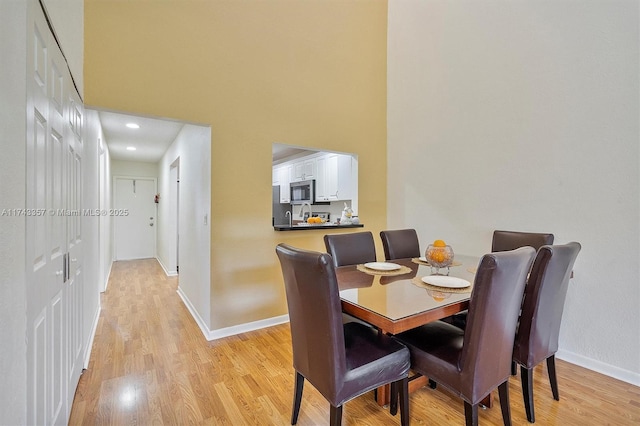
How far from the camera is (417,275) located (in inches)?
75.5

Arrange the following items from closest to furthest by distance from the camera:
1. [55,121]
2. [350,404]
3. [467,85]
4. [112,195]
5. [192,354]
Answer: [55,121], [350,404], [192,354], [467,85], [112,195]

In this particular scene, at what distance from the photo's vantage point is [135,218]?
6559 millimetres

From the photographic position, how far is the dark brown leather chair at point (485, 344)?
4.10 ft

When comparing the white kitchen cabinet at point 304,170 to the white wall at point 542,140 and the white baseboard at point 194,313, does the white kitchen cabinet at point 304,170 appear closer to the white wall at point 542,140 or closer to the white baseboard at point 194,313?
the white wall at point 542,140

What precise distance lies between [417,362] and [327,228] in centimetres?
193

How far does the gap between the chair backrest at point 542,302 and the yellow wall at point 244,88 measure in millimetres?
2058

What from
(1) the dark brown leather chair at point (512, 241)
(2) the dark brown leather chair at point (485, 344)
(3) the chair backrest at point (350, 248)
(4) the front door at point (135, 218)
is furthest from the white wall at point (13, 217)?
(4) the front door at point (135, 218)

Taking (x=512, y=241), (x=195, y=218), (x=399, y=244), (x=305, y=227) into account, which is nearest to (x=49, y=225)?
(x=195, y=218)

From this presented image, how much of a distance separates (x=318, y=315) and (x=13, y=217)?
108cm

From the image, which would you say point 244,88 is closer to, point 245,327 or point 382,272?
point 382,272

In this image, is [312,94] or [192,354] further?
[312,94]

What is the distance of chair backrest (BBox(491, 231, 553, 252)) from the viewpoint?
2238 millimetres

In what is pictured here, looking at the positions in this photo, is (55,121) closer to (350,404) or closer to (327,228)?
(350,404)

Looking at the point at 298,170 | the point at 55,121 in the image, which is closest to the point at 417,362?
the point at 55,121
